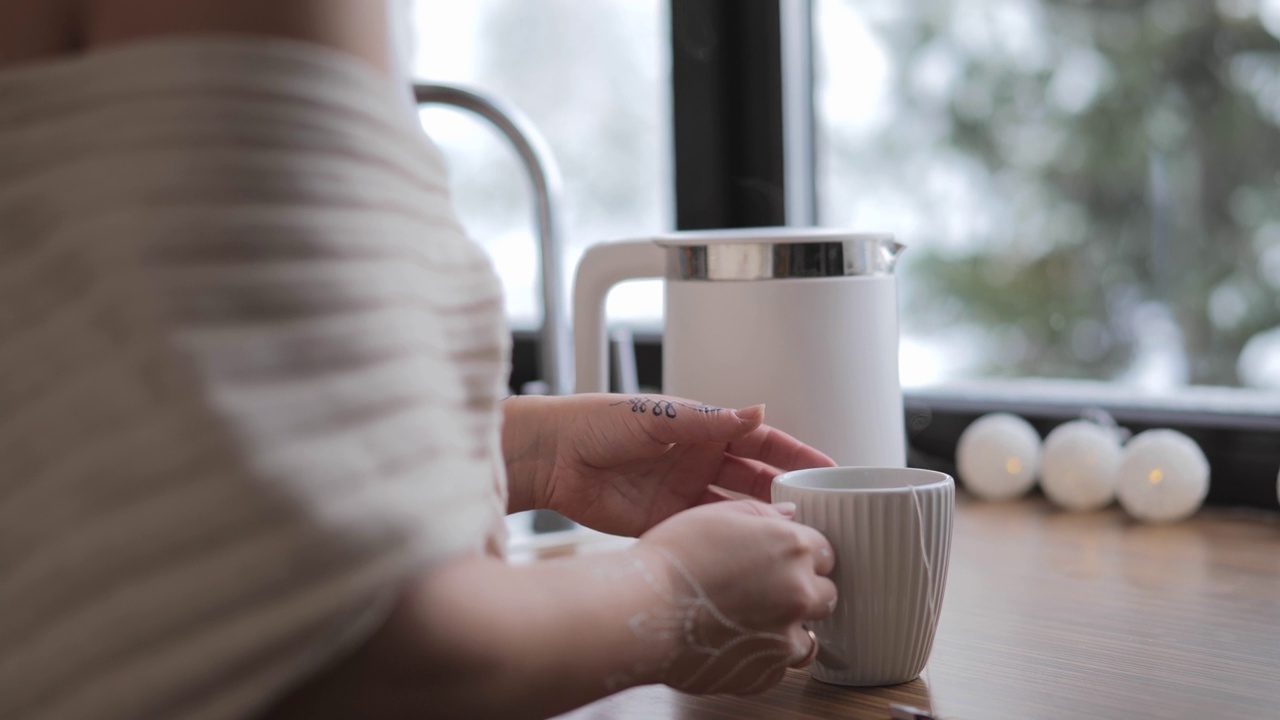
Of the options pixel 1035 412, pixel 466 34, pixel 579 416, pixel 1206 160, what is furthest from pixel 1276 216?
Answer: pixel 466 34

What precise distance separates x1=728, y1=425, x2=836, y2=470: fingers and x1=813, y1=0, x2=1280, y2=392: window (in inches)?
26.7

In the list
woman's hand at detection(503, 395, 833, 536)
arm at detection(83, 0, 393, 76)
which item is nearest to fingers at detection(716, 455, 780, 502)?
woman's hand at detection(503, 395, 833, 536)

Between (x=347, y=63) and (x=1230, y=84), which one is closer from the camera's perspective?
(x=347, y=63)

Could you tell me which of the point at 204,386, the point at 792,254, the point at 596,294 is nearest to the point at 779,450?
the point at 792,254

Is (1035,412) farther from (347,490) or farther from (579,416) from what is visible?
(347,490)

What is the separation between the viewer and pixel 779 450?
2.40 ft

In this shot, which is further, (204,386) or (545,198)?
(545,198)

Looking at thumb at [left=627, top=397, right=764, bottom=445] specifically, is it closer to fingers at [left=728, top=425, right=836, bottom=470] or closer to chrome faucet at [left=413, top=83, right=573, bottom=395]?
fingers at [left=728, top=425, right=836, bottom=470]

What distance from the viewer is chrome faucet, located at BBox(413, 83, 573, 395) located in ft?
3.54

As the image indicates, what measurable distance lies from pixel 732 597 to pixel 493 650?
0.44 ft

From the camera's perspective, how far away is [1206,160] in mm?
1170

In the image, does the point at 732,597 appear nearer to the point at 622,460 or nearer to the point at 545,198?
the point at 622,460

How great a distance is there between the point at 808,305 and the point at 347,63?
0.44m

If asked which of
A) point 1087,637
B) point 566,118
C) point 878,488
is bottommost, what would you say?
point 1087,637
